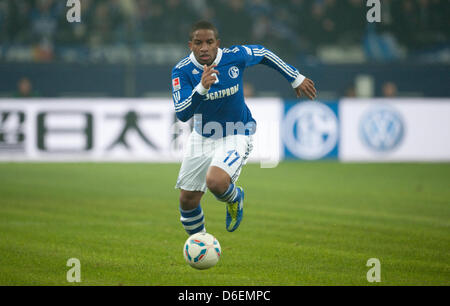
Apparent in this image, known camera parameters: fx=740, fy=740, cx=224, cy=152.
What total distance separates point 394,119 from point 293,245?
11.3 meters

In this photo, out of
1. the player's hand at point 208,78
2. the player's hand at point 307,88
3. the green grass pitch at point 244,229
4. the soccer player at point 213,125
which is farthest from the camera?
the player's hand at point 307,88

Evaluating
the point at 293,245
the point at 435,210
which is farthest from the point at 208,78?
the point at 435,210

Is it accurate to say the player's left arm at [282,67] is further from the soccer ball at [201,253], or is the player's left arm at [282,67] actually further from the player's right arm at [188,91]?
the soccer ball at [201,253]

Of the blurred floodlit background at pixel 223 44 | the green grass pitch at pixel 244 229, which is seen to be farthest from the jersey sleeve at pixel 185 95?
the blurred floodlit background at pixel 223 44

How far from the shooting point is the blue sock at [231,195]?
23.4 feet

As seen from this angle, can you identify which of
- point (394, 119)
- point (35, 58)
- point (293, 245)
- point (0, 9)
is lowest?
point (293, 245)

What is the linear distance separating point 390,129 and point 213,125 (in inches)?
463

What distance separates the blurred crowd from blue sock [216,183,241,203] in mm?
14955

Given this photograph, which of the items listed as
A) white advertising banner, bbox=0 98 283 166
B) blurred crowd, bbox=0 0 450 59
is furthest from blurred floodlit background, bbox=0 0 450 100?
white advertising banner, bbox=0 98 283 166

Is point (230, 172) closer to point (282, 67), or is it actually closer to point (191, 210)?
point (191, 210)
